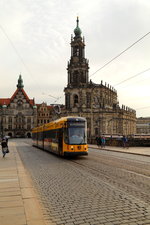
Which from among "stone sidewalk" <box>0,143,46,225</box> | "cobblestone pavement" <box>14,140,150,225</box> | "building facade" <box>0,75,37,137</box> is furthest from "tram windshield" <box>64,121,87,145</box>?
"building facade" <box>0,75,37,137</box>

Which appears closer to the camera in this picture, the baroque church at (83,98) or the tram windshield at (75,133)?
the tram windshield at (75,133)

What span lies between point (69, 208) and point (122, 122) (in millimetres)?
83684

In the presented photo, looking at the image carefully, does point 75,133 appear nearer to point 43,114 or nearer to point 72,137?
point 72,137

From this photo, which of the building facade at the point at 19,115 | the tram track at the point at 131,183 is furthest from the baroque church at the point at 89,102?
the tram track at the point at 131,183

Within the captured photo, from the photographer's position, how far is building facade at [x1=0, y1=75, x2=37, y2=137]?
108 meters

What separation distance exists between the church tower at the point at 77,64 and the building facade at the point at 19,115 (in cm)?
3266

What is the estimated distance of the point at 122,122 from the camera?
289 feet

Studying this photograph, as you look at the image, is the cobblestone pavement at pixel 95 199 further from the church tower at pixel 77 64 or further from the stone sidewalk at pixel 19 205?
the church tower at pixel 77 64

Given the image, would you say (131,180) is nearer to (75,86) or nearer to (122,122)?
(75,86)

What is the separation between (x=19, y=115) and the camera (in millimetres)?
109125

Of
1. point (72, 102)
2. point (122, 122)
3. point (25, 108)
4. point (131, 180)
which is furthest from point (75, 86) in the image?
point (131, 180)

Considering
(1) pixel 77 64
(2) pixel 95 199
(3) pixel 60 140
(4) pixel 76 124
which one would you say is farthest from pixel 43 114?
(2) pixel 95 199

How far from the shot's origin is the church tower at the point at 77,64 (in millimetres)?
80938

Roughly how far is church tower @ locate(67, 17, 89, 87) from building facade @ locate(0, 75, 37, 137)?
32.7 meters
